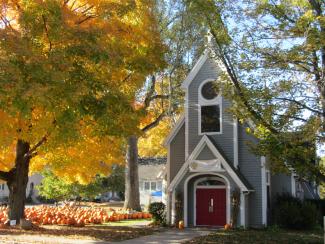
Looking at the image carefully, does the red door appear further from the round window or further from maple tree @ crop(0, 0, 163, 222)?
maple tree @ crop(0, 0, 163, 222)

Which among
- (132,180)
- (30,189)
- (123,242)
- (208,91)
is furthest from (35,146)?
(30,189)

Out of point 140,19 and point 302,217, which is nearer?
point 140,19

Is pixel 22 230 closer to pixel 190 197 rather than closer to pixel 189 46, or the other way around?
pixel 190 197

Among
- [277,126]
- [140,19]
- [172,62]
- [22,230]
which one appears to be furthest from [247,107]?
[172,62]

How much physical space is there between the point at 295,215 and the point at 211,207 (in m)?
4.33

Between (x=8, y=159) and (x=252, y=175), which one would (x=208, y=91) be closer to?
(x=252, y=175)

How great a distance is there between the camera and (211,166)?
22.7 meters

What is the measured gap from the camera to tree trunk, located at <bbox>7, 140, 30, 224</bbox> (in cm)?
2036

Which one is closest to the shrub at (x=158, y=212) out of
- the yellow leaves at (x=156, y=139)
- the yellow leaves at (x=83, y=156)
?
the yellow leaves at (x=83, y=156)

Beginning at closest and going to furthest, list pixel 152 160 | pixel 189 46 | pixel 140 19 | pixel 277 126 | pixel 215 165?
1. pixel 277 126
2. pixel 140 19
3. pixel 215 165
4. pixel 189 46
5. pixel 152 160

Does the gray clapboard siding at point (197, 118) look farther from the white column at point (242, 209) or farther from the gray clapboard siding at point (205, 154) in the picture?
the white column at point (242, 209)

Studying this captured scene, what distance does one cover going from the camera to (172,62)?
2834 centimetres

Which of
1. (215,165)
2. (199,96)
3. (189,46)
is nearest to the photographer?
(215,165)

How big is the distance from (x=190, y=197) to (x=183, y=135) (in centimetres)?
352
